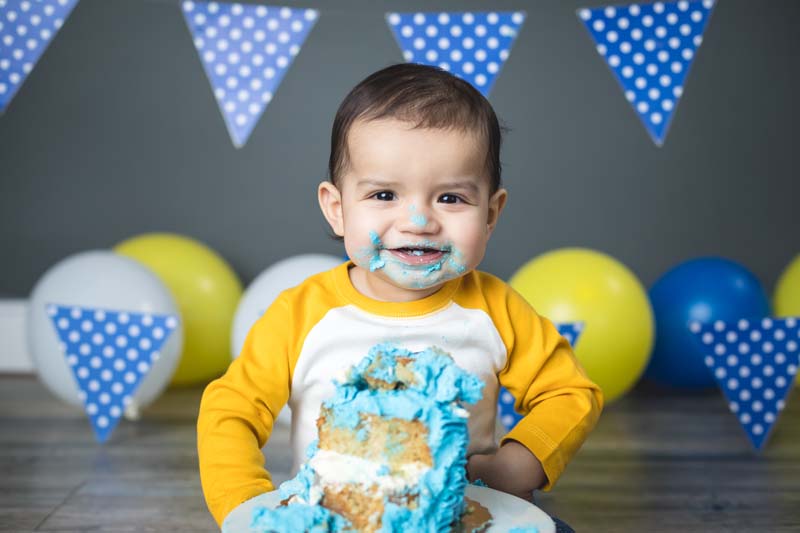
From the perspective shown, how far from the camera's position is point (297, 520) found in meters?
1.02

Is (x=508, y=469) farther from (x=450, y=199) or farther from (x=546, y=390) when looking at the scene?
(x=450, y=199)

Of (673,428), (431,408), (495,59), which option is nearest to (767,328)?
(673,428)

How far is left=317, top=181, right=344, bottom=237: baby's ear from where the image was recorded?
142cm

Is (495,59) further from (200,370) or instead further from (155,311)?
(200,370)

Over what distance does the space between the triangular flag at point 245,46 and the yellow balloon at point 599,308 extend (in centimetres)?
98

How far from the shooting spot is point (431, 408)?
104 cm

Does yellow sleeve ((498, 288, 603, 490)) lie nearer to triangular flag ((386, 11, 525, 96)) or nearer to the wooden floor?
the wooden floor

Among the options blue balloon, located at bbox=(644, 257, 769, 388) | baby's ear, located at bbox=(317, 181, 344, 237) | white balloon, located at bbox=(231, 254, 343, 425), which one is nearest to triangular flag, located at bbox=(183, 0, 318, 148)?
white balloon, located at bbox=(231, 254, 343, 425)

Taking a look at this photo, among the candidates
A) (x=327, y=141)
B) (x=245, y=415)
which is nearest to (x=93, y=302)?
(x=327, y=141)

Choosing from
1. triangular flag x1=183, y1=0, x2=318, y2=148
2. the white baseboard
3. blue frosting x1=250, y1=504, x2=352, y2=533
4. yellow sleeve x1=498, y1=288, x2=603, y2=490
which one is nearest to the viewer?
blue frosting x1=250, y1=504, x2=352, y2=533

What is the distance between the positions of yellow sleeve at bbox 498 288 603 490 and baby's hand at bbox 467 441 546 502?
13 mm

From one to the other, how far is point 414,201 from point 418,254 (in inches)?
3.1

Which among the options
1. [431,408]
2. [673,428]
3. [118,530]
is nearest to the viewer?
[431,408]

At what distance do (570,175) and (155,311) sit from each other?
69.2 inches
